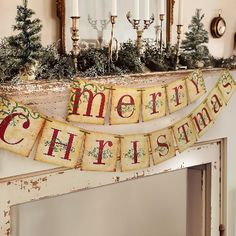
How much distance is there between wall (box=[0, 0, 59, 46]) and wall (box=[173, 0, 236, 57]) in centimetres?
79

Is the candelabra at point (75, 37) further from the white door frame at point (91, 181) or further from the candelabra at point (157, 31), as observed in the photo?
the candelabra at point (157, 31)

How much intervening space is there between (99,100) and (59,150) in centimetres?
28

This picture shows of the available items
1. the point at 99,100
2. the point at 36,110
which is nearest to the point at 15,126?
the point at 36,110

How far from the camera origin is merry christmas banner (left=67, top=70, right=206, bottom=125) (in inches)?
80.8

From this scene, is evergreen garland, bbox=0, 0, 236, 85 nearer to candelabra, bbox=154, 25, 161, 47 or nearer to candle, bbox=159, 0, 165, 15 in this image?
candelabra, bbox=154, 25, 161, 47

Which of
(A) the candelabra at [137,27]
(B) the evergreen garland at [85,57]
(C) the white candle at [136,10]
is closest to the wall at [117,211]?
(B) the evergreen garland at [85,57]

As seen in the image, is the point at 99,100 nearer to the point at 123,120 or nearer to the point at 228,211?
the point at 123,120

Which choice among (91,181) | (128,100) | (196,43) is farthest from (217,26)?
(91,181)

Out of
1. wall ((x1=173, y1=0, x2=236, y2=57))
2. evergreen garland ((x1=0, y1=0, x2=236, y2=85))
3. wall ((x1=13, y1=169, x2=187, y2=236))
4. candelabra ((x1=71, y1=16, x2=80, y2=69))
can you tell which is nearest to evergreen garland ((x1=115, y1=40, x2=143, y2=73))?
evergreen garland ((x1=0, y1=0, x2=236, y2=85))

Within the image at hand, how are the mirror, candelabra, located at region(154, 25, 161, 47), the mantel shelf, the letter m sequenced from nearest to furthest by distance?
the mantel shelf, the letter m, the mirror, candelabra, located at region(154, 25, 161, 47)

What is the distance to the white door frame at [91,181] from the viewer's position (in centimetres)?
192

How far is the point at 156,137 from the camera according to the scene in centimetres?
236

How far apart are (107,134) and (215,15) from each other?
4.11ft

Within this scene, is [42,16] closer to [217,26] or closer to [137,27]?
[137,27]
